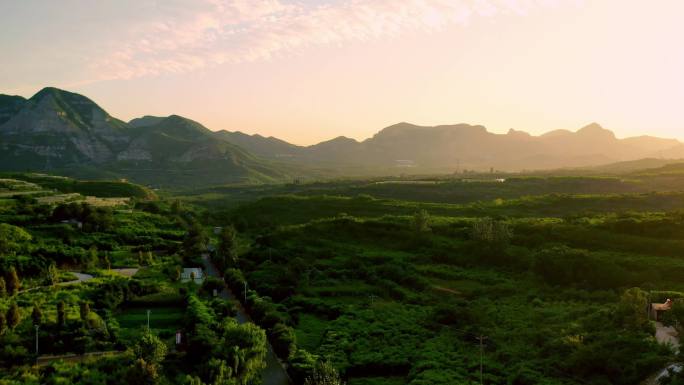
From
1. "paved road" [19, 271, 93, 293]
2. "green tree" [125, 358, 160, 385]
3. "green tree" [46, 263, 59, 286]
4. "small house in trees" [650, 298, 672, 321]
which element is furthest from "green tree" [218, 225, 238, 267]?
"small house in trees" [650, 298, 672, 321]

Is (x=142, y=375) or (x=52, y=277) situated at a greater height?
(x=52, y=277)

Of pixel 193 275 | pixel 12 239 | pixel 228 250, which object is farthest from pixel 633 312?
pixel 12 239

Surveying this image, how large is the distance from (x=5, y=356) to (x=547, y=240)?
70.3 meters

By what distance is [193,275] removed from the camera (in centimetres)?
7000

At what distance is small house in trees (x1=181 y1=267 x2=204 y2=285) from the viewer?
228 feet

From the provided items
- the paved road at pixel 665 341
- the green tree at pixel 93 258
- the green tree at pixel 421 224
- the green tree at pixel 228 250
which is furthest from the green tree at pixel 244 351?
the green tree at pixel 421 224

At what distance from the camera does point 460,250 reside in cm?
8094

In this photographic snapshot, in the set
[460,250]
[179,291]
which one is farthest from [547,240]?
[179,291]

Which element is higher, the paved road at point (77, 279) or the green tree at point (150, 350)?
the green tree at point (150, 350)

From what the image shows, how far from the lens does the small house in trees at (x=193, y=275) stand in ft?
228

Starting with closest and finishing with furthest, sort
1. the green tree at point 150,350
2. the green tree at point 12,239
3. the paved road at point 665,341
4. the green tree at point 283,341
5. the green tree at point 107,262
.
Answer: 1. the paved road at point 665,341
2. the green tree at point 150,350
3. the green tree at point 283,341
4. the green tree at point 12,239
5. the green tree at point 107,262

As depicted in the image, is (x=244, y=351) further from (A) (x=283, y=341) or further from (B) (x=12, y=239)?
(B) (x=12, y=239)

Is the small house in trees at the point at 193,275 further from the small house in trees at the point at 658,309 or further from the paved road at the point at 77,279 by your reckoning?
the small house in trees at the point at 658,309

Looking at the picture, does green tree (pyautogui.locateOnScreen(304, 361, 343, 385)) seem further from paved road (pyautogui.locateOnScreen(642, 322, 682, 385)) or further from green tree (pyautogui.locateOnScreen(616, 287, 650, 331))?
green tree (pyautogui.locateOnScreen(616, 287, 650, 331))
